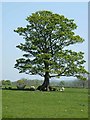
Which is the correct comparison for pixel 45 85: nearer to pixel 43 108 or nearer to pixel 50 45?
pixel 50 45

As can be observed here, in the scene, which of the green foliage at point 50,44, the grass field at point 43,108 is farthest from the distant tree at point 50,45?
the grass field at point 43,108

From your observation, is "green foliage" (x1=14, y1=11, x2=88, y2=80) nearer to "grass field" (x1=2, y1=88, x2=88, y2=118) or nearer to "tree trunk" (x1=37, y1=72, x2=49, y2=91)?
"tree trunk" (x1=37, y1=72, x2=49, y2=91)

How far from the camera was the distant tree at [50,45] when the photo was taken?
37.4m

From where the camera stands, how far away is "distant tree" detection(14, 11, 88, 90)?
3744cm

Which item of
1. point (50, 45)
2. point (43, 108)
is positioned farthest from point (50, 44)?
point (43, 108)

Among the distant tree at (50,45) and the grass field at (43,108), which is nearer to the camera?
the grass field at (43,108)

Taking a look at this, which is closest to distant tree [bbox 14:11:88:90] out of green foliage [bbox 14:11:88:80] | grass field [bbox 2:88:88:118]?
green foliage [bbox 14:11:88:80]

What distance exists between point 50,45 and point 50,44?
0.11 m

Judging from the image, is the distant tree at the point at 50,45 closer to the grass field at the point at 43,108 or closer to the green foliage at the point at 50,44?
the green foliage at the point at 50,44

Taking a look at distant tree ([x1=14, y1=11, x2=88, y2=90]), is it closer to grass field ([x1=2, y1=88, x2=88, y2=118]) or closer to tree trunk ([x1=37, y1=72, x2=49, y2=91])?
tree trunk ([x1=37, y1=72, x2=49, y2=91])

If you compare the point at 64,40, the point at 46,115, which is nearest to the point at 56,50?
the point at 64,40

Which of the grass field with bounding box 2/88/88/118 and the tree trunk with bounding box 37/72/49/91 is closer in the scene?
the grass field with bounding box 2/88/88/118

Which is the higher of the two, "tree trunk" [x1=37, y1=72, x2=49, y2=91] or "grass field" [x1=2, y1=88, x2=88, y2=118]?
"tree trunk" [x1=37, y1=72, x2=49, y2=91]

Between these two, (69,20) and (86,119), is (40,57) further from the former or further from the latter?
(86,119)
